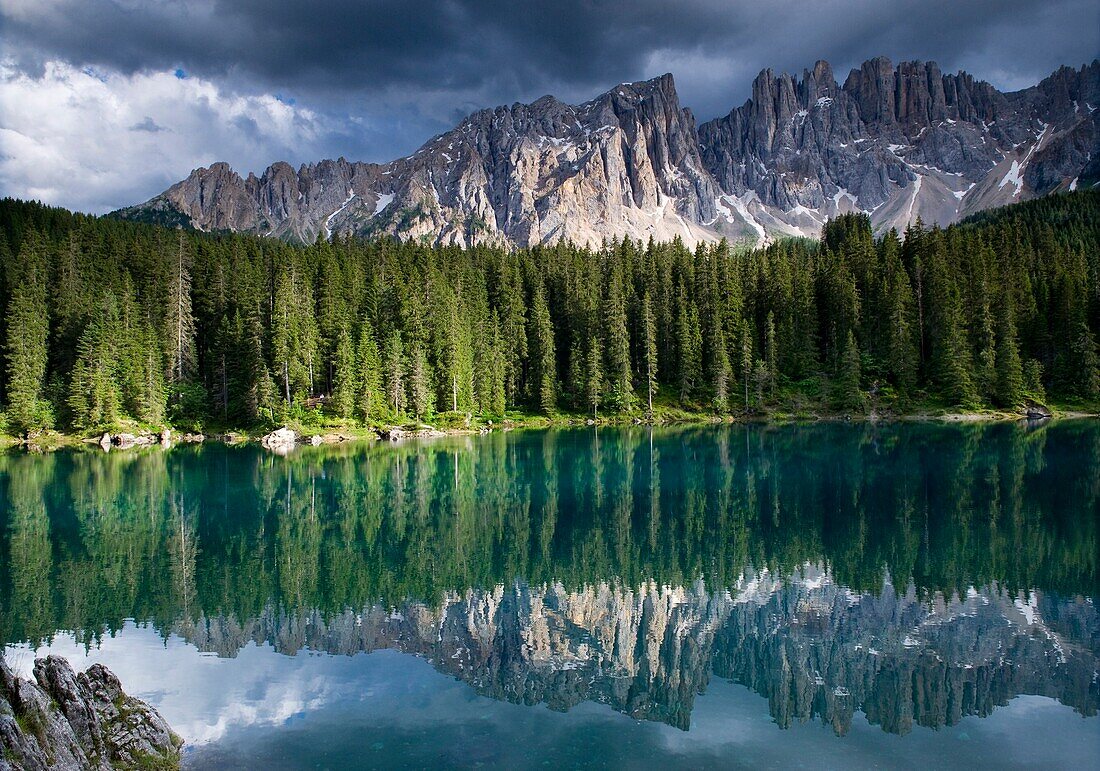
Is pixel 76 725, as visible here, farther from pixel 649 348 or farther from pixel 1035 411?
pixel 1035 411

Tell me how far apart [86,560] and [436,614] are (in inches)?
566

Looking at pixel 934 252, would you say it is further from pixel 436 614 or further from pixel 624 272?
pixel 436 614

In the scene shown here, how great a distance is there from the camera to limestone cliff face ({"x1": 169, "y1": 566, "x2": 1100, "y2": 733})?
1417 cm

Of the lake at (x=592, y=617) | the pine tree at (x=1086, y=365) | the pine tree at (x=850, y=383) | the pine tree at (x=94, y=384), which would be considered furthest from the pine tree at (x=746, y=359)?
the pine tree at (x=94, y=384)

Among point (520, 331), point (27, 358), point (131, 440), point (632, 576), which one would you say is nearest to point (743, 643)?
point (632, 576)

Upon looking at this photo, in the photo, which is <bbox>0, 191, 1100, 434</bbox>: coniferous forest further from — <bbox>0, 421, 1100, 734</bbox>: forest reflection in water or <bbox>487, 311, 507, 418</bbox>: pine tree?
<bbox>0, 421, 1100, 734</bbox>: forest reflection in water

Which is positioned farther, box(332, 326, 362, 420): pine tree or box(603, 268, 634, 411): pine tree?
box(603, 268, 634, 411): pine tree

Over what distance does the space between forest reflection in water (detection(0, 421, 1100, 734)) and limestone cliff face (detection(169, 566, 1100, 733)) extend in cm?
7

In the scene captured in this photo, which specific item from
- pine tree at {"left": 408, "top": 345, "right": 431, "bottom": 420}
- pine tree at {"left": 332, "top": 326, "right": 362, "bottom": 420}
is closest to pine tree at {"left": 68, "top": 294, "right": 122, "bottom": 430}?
pine tree at {"left": 332, "top": 326, "right": 362, "bottom": 420}

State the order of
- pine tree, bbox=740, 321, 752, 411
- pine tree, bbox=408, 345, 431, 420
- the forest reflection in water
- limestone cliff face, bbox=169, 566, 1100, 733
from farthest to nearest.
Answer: pine tree, bbox=740, 321, 752, 411 → pine tree, bbox=408, 345, 431, 420 → the forest reflection in water → limestone cliff face, bbox=169, 566, 1100, 733

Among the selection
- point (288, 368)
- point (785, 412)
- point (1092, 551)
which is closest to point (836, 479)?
point (1092, 551)

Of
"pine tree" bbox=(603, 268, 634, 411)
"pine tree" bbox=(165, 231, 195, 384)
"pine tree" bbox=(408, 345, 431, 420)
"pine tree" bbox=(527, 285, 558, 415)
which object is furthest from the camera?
"pine tree" bbox=(527, 285, 558, 415)

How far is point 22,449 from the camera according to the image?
65500mm

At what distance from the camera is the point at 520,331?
9825cm
